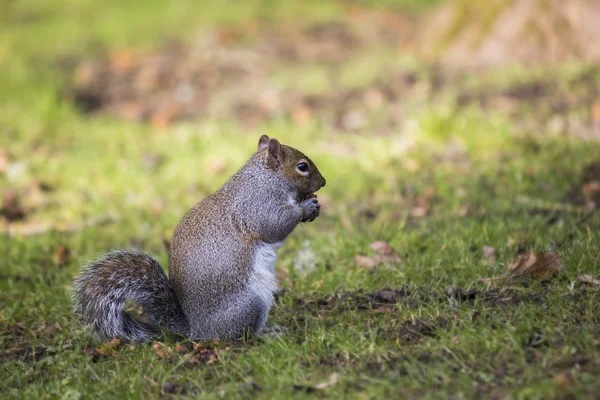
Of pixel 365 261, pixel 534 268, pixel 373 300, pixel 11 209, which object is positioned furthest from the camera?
pixel 11 209

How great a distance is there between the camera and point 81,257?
452 centimetres

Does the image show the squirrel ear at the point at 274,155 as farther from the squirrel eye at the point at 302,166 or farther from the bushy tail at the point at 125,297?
the bushy tail at the point at 125,297

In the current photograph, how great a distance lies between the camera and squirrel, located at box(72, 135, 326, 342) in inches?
126

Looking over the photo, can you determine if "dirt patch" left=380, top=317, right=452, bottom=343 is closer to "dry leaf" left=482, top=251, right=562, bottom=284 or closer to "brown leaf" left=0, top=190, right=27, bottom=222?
"dry leaf" left=482, top=251, right=562, bottom=284

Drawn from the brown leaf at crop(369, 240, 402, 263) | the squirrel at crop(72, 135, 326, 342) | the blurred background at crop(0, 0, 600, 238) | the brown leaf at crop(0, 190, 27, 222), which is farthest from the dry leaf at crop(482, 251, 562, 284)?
the brown leaf at crop(0, 190, 27, 222)

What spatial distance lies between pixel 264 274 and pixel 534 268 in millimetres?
1153

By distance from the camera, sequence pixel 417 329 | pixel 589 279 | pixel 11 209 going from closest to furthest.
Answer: pixel 417 329 < pixel 589 279 < pixel 11 209

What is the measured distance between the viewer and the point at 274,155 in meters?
3.45

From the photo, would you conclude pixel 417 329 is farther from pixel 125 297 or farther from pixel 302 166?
pixel 125 297

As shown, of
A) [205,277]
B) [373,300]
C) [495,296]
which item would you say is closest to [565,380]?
[495,296]

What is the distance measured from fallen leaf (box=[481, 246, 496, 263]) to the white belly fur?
3.50 ft

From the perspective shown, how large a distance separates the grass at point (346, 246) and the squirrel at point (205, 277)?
0.12 meters

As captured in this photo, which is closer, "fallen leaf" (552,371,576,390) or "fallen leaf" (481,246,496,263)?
"fallen leaf" (552,371,576,390)

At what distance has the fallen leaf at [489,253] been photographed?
145 inches
